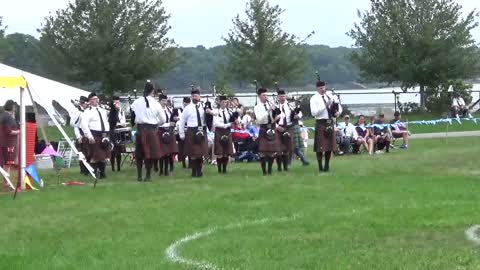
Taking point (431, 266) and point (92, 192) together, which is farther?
point (92, 192)

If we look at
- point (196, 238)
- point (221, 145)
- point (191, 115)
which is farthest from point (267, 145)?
point (196, 238)

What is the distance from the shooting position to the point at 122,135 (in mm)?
17438

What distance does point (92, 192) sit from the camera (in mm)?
12680

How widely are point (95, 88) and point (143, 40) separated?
15.3 feet

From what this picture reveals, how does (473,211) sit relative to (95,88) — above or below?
below

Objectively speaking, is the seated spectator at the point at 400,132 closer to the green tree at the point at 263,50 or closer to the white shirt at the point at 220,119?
the white shirt at the point at 220,119

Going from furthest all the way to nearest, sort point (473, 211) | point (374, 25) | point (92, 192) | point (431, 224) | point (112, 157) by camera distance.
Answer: point (374, 25) → point (112, 157) → point (92, 192) → point (473, 211) → point (431, 224)

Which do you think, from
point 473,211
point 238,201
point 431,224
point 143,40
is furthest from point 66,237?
point 143,40

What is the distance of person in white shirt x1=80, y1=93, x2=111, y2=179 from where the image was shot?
50.4ft

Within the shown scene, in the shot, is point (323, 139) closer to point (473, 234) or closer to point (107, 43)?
point (473, 234)

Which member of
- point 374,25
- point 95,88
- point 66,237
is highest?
point 374,25

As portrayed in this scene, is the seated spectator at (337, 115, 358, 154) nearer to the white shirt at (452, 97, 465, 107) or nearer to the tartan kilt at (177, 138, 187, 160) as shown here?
the tartan kilt at (177, 138, 187, 160)

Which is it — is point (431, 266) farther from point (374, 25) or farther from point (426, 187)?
point (374, 25)

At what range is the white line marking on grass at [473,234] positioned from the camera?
744 cm
